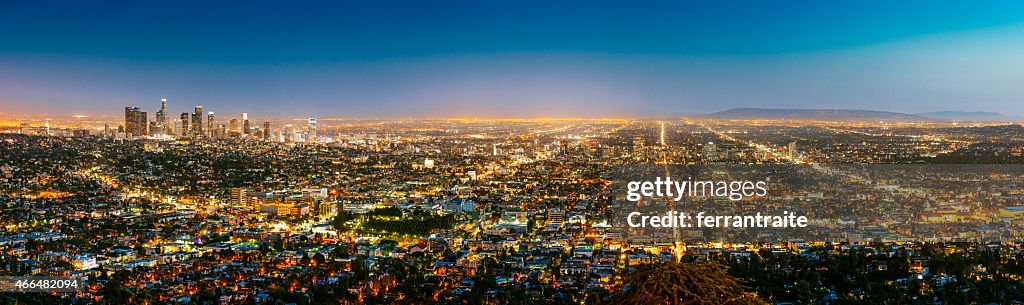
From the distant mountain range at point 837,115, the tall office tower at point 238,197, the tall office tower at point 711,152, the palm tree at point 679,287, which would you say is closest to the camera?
the palm tree at point 679,287

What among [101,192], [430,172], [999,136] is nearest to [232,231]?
[101,192]

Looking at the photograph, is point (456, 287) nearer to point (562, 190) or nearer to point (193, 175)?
point (562, 190)

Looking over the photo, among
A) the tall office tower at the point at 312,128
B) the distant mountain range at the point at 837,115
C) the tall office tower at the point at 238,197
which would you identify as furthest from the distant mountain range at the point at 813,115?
the tall office tower at the point at 238,197

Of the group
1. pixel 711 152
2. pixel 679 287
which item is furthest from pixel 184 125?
pixel 679 287

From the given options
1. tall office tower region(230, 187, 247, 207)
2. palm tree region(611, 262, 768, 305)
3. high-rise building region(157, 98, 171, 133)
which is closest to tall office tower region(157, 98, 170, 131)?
high-rise building region(157, 98, 171, 133)

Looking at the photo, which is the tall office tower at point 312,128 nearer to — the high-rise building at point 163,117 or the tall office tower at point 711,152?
the high-rise building at point 163,117
